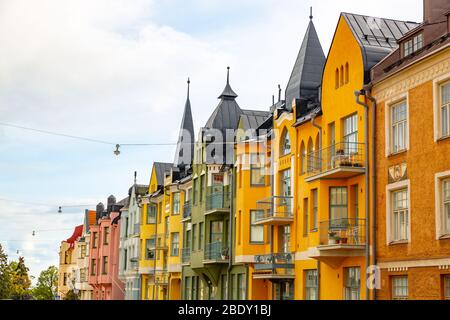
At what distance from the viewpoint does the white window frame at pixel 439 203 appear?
68.9ft

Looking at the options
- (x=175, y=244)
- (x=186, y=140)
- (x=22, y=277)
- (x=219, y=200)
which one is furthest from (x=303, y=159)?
(x=22, y=277)

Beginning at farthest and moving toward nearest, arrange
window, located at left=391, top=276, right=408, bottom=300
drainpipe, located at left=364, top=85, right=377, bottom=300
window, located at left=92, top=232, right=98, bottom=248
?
window, located at left=92, top=232, right=98, bottom=248
drainpipe, located at left=364, top=85, right=377, bottom=300
window, located at left=391, top=276, right=408, bottom=300

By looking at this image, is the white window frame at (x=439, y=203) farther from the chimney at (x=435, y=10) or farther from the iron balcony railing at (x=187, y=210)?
the iron balcony railing at (x=187, y=210)

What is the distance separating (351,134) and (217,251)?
16.2 m

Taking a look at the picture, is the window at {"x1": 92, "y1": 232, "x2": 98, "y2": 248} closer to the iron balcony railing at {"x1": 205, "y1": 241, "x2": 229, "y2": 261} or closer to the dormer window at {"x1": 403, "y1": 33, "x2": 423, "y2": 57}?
the iron balcony railing at {"x1": 205, "y1": 241, "x2": 229, "y2": 261}

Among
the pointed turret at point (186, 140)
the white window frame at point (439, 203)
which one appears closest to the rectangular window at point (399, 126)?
the white window frame at point (439, 203)

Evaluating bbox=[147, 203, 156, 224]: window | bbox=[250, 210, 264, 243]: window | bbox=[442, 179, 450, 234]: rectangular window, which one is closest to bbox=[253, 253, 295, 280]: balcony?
bbox=[250, 210, 264, 243]: window

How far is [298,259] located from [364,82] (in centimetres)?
890

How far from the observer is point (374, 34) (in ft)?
91.9

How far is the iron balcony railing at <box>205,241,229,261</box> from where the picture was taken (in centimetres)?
4059

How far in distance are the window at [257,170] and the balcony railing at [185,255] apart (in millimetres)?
11793

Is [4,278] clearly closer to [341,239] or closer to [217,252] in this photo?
[217,252]

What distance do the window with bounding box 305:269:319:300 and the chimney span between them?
10854mm

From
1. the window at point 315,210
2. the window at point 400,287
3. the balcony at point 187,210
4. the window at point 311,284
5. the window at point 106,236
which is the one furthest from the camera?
the window at point 106,236
